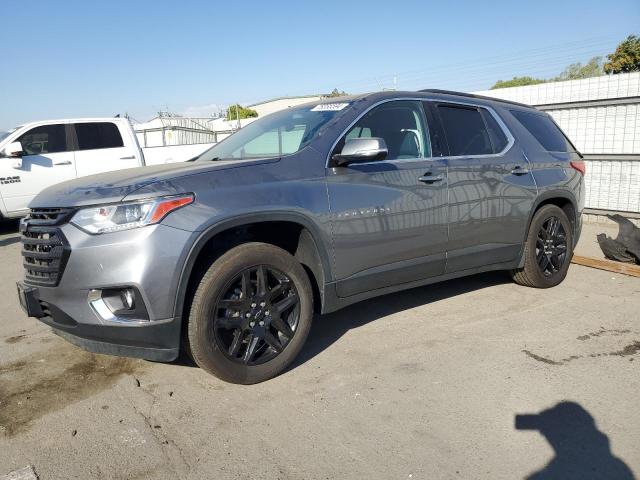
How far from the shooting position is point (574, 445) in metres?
2.57

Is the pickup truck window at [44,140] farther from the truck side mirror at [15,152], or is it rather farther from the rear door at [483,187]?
the rear door at [483,187]

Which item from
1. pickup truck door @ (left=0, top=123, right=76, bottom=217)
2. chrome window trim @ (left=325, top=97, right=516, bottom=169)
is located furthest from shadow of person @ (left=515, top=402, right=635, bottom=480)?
pickup truck door @ (left=0, top=123, right=76, bottom=217)

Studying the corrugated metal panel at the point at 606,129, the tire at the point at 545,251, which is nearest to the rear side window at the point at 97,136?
the tire at the point at 545,251

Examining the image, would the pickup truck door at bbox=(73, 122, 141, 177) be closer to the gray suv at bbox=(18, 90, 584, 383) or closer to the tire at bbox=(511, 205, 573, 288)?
the gray suv at bbox=(18, 90, 584, 383)

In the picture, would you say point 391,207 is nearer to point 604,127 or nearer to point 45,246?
point 45,246

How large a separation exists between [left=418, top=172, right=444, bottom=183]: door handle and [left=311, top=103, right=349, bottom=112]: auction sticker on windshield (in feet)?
2.61

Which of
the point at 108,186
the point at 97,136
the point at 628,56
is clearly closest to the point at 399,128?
the point at 108,186

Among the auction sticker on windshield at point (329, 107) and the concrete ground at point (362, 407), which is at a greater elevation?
the auction sticker on windshield at point (329, 107)

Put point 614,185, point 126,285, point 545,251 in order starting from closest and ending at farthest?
point 126,285 < point 545,251 < point 614,185

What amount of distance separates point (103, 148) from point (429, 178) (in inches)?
301

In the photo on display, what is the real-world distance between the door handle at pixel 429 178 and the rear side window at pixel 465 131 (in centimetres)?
35

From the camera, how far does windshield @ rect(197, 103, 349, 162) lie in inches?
145

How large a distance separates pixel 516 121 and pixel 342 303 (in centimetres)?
273

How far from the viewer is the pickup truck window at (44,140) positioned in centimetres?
916
